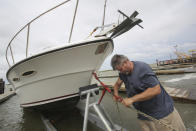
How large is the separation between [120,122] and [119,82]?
1704 mm

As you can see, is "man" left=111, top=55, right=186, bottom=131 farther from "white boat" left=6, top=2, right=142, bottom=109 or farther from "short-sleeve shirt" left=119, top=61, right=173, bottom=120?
"white boat" left=6, top=2, right=142, bottom=109

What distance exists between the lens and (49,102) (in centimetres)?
296

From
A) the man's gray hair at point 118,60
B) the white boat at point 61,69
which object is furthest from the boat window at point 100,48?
the man's gray hair at point 118,60

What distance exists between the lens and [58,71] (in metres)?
2.70

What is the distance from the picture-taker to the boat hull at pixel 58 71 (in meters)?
2.48

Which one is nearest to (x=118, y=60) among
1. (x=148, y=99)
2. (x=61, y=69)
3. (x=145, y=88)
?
(x=145, y=88)

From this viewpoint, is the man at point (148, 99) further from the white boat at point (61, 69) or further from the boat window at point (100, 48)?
the boat window at point (100, 48)

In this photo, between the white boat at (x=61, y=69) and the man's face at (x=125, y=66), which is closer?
the man's face at (x=125, y=66)

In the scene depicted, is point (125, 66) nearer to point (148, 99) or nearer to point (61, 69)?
point (148, 99)

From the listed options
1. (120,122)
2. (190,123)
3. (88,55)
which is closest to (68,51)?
(88,55)

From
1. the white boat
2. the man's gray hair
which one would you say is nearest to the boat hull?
the white boat

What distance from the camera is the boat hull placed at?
2479 millimetres

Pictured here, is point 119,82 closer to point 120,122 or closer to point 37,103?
point 120,122

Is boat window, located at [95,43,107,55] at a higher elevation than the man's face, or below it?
higher
